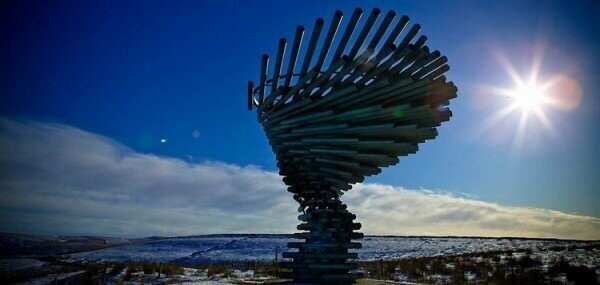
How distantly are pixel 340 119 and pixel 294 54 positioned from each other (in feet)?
5.21

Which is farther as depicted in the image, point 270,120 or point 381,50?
point 270,120

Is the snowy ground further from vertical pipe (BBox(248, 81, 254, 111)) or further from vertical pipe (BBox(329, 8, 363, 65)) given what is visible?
vertical pipe (BBox(329, 8, 363, 65))

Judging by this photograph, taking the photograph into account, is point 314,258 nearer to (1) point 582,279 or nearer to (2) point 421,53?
(2) point 421,53

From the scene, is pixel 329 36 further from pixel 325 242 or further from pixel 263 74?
pixel 325 242

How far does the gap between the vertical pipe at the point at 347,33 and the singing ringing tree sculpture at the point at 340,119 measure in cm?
2

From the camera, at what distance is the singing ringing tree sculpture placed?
287 inches

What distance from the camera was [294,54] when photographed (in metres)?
7.89

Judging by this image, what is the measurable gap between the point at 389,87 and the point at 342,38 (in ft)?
4.12

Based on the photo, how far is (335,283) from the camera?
309 inches

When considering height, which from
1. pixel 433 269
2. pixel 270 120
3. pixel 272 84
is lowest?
pixel 433 269

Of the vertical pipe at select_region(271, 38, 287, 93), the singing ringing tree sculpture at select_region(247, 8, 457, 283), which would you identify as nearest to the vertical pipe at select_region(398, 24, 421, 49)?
the singing ringing tree sculpture at select_region(247, 8, 457, 283)

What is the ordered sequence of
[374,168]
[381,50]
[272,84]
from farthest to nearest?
[374,168], [272,84], [381,50]

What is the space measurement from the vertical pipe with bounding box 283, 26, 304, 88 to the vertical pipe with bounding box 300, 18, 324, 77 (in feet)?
0.86

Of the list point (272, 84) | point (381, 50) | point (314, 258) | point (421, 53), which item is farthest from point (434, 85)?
point (314, 258)
